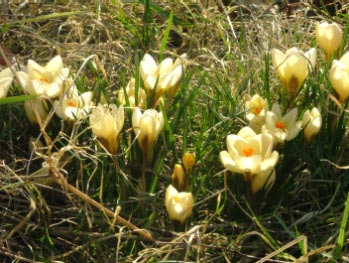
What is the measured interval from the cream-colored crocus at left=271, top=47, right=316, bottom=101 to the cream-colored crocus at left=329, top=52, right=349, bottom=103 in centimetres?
4

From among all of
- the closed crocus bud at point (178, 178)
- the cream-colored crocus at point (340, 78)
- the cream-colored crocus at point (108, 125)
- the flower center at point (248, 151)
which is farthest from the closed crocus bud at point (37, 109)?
the cream-colored crocus at point (340, 78)

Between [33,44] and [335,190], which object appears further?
[33,44]

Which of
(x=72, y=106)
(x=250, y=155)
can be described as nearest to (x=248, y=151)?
(x=250, y=155)

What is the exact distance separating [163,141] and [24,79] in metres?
0.31

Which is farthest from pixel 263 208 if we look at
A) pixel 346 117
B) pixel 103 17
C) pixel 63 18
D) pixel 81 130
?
pixel 63 18

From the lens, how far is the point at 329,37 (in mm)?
1695

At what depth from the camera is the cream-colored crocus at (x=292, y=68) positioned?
61.8 inches

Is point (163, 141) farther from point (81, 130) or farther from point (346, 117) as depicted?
point (346, 117)

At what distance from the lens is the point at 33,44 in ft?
7.11

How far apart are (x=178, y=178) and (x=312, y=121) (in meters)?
0.29

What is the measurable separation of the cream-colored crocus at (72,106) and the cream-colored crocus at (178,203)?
26 cm

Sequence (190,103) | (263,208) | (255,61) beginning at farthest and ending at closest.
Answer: (255,61)
(190,103)
(263,208)

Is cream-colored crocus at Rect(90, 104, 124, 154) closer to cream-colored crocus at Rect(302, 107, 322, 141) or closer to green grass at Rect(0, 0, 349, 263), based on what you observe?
green grass at Rect(0, 0, 349, 263)

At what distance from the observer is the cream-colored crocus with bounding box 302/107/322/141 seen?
1.53 m
